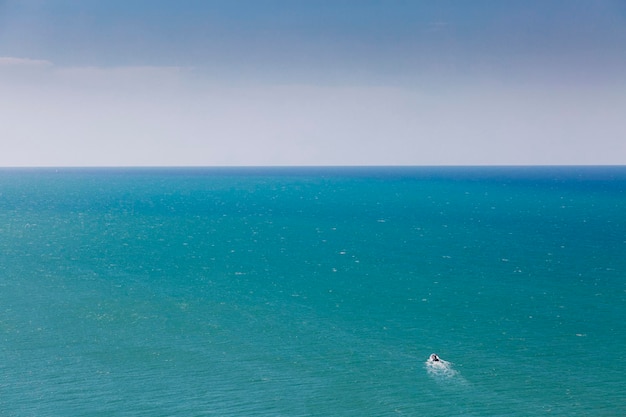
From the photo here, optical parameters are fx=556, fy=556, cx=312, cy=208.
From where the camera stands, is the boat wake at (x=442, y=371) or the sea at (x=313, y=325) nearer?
the sea at (x=313, y=325)

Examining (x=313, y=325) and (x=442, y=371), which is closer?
(x=442, y=371)

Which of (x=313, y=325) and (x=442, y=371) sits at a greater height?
(x=313, y=325)

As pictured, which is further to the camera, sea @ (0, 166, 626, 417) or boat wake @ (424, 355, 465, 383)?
boat wake @ (424, 355, 465, 383)

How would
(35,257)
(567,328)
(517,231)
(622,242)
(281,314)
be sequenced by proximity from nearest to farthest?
(567,328)
(281,314)
(35,257)
(622,242)
(517,231)

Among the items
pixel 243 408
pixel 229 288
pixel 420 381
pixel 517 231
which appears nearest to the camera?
pixel 243 408

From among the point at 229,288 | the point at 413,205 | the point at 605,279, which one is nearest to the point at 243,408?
the point at 229,288

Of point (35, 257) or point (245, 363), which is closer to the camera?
point (245, 363)

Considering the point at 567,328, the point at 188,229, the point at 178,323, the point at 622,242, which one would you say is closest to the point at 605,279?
the point at 567,328

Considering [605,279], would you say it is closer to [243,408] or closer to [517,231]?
[517,231]
